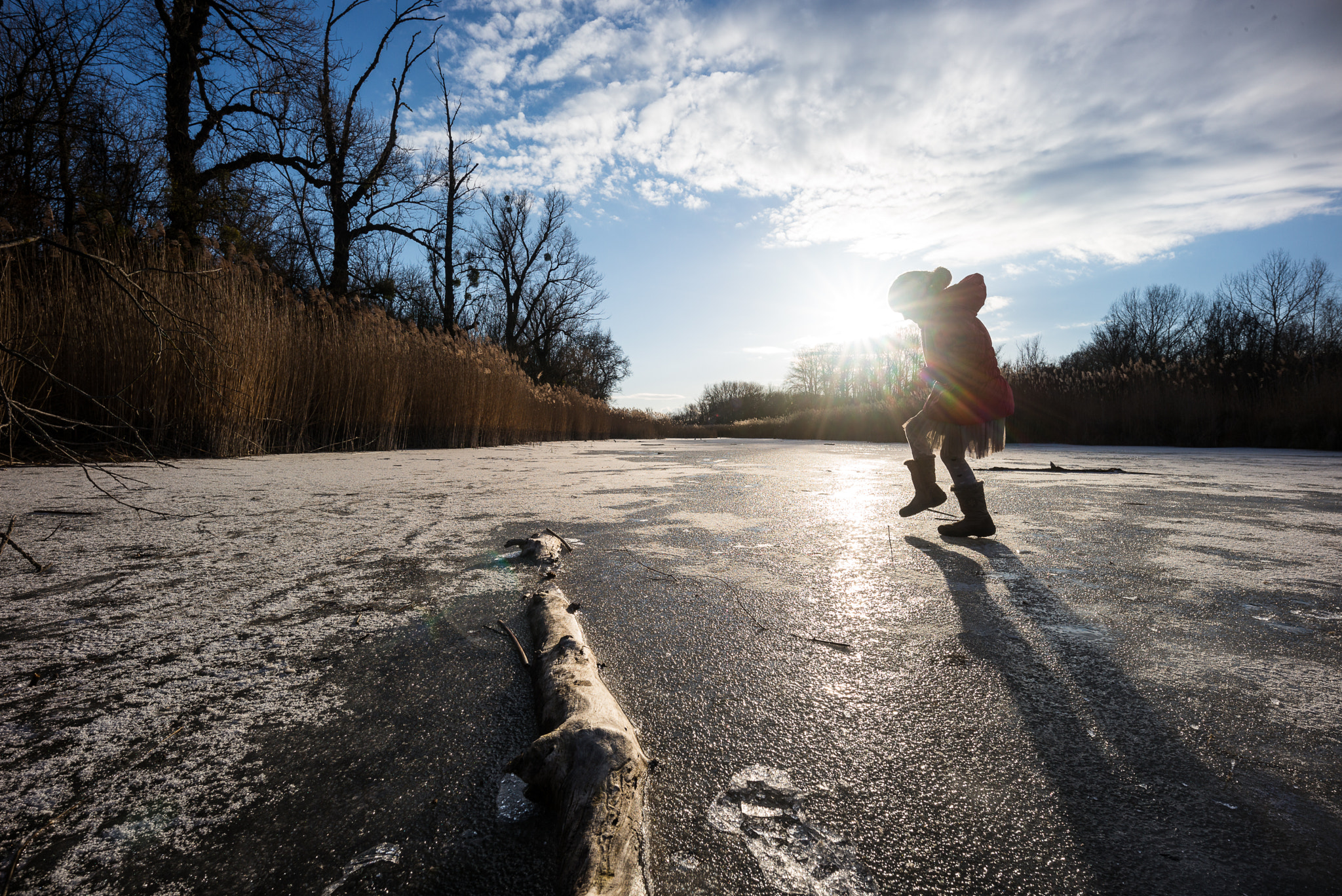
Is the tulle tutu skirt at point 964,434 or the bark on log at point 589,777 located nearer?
the bark on log at point 589,777

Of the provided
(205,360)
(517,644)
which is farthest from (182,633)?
(205,360)

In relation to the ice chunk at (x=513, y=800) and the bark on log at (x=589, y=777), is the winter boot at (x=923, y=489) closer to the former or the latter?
the bark on log at (x=589, y=777)

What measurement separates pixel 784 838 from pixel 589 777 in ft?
0.71

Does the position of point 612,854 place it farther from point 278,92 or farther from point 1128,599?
point 278,92

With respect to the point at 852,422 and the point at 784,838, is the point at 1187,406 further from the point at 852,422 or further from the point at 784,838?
the point at 784,838

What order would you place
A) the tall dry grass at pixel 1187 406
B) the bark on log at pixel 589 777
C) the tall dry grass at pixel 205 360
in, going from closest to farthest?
the bark on log at pixel 589 777
the tall dry grass at pixel 205 360
the tall dry grass at pixel 1187 406

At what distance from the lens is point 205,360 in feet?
14.8

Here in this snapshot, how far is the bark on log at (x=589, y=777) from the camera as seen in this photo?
517 mm

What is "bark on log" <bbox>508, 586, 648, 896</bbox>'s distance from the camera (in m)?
0.52

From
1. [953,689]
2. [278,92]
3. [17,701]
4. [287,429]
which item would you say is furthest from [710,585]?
[278,92]

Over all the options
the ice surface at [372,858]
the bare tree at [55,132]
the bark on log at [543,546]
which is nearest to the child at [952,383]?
the bark on log at [543,546]

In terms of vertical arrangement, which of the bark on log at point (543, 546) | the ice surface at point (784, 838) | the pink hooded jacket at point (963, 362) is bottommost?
the ice surface at point (784, 838)

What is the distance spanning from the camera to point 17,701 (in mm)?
816

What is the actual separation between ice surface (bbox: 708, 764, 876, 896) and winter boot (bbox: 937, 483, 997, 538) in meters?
1.76
